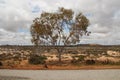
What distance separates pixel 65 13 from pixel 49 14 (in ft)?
9.60

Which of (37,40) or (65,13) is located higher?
(65,13)

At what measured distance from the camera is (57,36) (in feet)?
178

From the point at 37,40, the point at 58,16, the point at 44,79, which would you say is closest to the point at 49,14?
the point at 58,16

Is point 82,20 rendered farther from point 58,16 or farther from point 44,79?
point 44,79

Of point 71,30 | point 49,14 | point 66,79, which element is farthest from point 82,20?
point 66,79

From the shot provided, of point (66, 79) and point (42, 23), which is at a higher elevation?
point (42, 23)

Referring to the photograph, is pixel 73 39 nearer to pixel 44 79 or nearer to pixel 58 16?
pixel 58 16

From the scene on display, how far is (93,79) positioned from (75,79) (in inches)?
67.0

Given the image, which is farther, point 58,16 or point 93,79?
point 58,16

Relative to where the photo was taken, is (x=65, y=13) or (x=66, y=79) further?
(x=65, y=13)

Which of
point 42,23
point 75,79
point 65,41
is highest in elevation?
point 42,23

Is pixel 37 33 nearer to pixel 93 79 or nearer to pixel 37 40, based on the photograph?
pixel 37 40

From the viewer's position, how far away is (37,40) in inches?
2200

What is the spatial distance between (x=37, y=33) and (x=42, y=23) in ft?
6.73
